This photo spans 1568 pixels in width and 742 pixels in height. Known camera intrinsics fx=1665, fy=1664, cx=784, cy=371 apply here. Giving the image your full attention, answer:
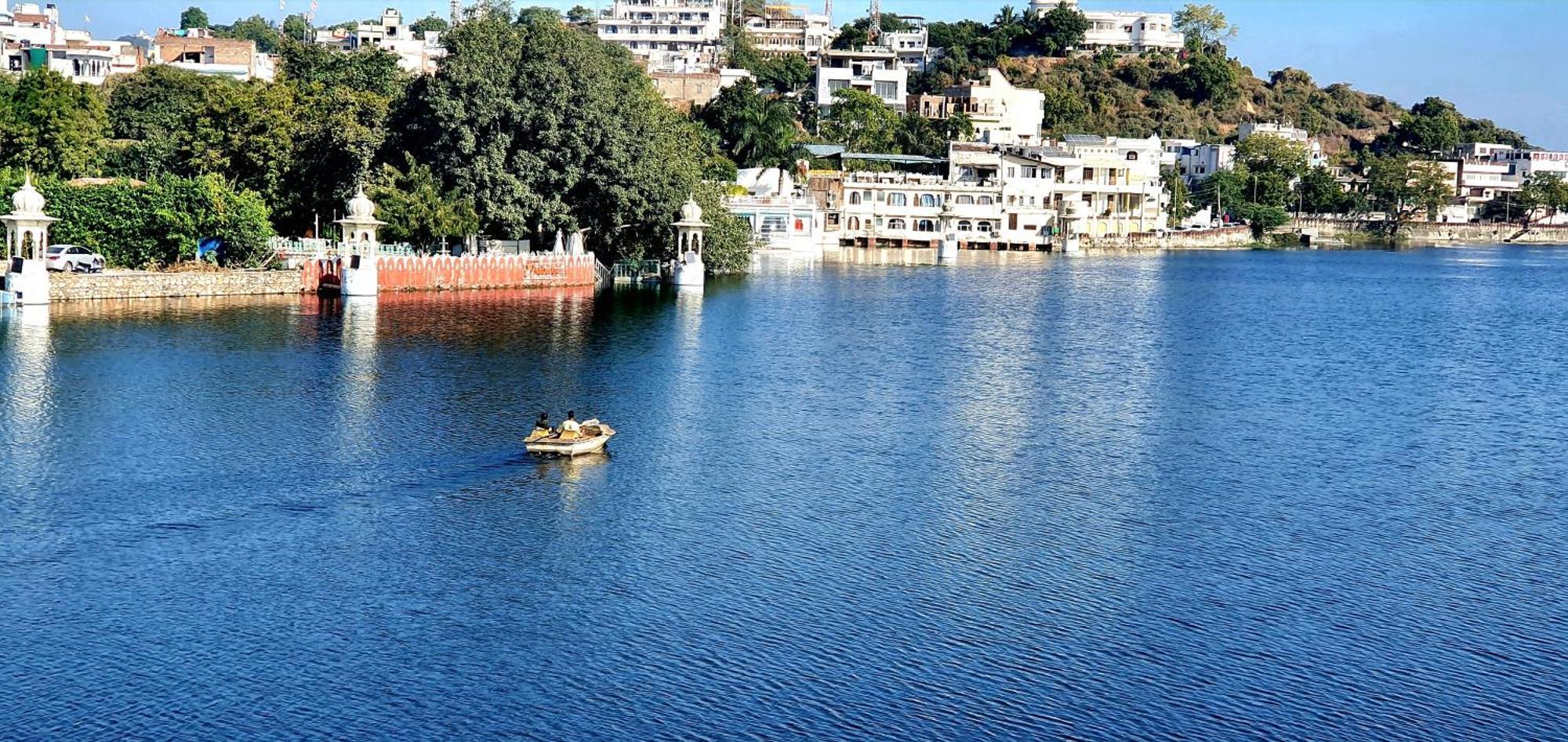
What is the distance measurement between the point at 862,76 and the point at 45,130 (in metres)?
103

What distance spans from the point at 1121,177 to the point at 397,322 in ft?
312

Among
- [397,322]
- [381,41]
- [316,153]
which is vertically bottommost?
[397,322]

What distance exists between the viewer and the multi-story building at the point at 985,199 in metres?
129

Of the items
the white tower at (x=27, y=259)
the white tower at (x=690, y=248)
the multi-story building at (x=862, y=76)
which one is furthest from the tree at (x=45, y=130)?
the multi-story building at (x=862, y=76)

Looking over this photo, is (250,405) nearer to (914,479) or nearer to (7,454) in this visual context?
(7,454)

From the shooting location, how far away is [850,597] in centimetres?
2475

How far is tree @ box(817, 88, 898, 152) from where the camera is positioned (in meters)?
146

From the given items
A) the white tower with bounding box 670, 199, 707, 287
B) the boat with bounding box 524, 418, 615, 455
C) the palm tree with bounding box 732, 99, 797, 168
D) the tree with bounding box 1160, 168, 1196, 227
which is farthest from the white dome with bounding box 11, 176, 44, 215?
the tree with bounding box 1160, 168, 1196, 227

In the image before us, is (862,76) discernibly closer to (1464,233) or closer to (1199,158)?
(1199,158)

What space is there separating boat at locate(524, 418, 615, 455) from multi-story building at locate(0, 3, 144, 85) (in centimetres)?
10386

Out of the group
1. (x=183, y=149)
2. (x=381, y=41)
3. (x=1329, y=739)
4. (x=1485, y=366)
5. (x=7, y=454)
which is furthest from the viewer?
(x=381, y=41)

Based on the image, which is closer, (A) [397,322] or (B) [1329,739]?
(B) [1329,739]

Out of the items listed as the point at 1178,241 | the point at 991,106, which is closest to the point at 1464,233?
the point at 1178,241

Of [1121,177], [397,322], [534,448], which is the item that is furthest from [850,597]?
[1121,177]
